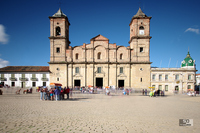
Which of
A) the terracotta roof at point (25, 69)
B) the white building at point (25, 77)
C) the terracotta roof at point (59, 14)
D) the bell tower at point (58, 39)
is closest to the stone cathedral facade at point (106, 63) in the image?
the bell tower at point (58, 39)

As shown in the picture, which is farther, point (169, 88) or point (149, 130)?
point (169, 88)

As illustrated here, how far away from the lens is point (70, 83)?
30.5 meters

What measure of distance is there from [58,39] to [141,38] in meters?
22.7

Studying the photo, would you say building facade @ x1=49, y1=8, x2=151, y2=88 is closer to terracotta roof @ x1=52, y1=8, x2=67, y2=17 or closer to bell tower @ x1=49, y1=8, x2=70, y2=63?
bell tower @ x1=49, y1=8, x2=70, y2=63

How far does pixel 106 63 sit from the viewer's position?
101ft

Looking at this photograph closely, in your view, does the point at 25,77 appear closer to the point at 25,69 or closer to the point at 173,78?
the point at 25,69

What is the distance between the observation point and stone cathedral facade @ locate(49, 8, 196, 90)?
3053 cm

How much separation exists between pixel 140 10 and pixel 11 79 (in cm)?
4072

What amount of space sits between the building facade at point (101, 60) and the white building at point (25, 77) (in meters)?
Answer: 2.57

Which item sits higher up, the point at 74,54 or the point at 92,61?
the point at 74,54

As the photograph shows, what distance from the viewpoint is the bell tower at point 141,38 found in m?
31.0

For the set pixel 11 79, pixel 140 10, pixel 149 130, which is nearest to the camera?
pixel 149 130

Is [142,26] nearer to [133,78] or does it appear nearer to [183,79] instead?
[133,78]

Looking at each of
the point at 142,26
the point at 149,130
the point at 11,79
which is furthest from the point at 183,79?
the point at 11,79
